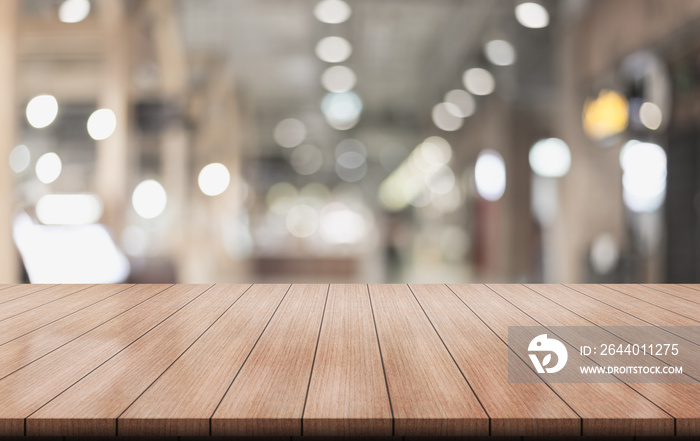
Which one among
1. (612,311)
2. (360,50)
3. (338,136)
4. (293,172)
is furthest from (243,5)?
(293,172)

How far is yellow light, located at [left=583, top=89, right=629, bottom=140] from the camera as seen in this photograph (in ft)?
19.2

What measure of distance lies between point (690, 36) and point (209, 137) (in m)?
6.93

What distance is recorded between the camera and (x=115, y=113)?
5066 mm

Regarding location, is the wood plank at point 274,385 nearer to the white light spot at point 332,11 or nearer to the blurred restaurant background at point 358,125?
the blurred restaurant background at point 358,125

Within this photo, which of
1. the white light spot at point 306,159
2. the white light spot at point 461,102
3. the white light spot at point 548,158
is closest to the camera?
the white light spot at point 548,158

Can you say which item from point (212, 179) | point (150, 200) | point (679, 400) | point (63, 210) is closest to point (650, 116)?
point (679, 400)

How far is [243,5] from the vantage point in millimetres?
6910

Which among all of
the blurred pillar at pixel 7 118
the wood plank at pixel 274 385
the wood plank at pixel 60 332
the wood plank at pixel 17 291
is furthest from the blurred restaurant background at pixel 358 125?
the wood plank at pixel 274 385

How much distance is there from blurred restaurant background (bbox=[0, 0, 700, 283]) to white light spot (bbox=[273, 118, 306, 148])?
0.13 meters

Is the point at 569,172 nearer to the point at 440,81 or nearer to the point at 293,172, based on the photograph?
the point at 440,81

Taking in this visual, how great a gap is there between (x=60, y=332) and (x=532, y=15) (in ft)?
21.2

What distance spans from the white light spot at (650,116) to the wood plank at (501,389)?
Result: 4.55m

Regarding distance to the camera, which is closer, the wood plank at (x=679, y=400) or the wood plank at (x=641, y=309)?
the wood plank at (x=679, y=400)

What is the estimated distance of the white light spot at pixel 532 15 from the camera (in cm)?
657
